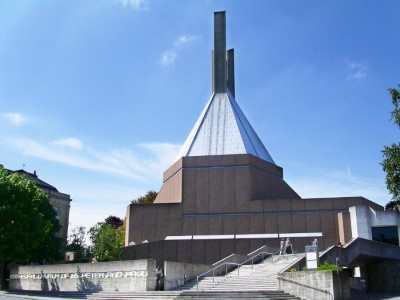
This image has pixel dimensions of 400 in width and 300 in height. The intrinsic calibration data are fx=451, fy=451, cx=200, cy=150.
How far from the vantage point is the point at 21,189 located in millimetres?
29516

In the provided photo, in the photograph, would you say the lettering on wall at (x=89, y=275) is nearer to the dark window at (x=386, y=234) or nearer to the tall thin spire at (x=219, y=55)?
the dark window at (x=386, y=234)

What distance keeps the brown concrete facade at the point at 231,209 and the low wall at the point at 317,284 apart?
14726 millimetres

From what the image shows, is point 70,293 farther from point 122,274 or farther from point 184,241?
point 184,241

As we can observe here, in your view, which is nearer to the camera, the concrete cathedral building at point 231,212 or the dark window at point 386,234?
the concrete cathedral building at point 231,212

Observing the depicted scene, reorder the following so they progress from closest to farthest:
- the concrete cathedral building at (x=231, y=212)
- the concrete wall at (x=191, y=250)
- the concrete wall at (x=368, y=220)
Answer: the concrete wall at (x=191, y=250) < the concrete cathedral building at (x=231, y=212) < the concrete wall at (x=368, y=220)

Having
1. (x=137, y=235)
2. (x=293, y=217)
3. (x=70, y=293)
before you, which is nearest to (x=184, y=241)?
(x=137, y=235)

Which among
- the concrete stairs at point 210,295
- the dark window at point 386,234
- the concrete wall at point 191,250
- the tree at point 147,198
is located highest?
the tree at point 147,198

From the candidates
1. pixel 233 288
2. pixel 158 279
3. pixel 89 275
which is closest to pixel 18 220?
pixel 89 275

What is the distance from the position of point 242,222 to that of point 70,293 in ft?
51.7

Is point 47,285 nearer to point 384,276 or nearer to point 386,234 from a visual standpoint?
point 384,276

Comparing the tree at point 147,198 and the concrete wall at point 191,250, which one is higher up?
the tree at point 147,198

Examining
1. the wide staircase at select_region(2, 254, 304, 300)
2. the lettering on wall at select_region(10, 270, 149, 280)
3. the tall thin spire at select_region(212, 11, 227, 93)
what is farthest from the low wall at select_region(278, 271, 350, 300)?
the tall thin spire at select_region(212, 11, 227, 93)

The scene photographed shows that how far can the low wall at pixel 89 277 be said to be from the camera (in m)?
21.5

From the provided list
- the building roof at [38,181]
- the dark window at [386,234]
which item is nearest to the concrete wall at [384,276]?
the dark window at [386,234]
